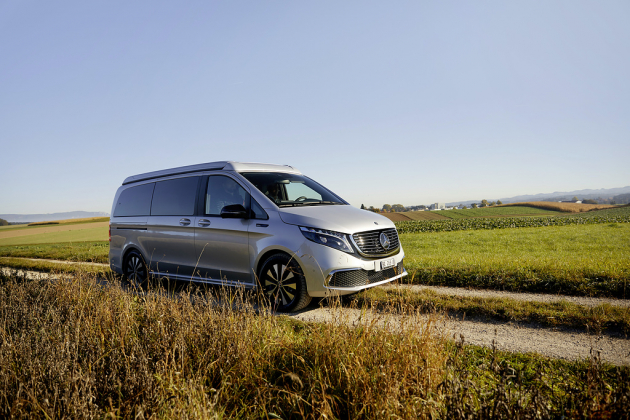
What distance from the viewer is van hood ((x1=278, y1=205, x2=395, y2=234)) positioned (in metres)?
5.24

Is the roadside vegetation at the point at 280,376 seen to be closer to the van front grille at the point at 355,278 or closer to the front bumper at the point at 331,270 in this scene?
the front bumper at the point at 331,270

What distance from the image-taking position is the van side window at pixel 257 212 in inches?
224

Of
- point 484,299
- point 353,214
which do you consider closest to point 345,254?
point 353,214

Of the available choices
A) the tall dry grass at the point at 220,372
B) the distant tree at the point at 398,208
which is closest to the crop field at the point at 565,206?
the distant tree at the point at 398,208

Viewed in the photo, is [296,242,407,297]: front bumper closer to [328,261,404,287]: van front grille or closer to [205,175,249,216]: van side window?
[328,261,404,287]: van front grille

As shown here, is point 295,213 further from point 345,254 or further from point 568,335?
point 568,335

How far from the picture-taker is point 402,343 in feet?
9.30

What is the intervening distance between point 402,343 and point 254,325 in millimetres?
1386

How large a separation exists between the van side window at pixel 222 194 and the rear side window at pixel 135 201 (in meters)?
1.97

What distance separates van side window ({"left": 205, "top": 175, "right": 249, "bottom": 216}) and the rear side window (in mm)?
1966

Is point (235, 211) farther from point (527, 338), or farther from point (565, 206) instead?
point (565, 206)

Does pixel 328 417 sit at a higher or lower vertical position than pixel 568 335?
higher

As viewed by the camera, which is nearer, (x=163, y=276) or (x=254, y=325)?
(x=254, y=325)

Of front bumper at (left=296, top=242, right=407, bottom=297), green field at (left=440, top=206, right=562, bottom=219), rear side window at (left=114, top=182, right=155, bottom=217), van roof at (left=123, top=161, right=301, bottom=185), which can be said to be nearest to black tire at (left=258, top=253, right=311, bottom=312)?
front bumper at (left=296, top=242, right=407, bottom=297)
